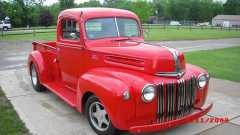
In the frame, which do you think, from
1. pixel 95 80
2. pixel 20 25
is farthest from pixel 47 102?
pixel 20 25

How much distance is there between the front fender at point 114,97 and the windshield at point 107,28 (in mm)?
1113

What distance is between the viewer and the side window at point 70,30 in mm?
5914

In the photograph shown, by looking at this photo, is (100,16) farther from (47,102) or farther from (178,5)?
(178,5)

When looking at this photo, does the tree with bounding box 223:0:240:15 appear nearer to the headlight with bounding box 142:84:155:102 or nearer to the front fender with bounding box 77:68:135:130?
the front fender with bounding box 77:68:135:130

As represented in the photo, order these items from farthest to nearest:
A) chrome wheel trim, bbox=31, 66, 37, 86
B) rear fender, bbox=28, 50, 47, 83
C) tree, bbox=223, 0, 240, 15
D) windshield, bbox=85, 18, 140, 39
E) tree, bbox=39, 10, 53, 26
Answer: tree, bbox=223, 0, 240, 15
tree, bbox=39, 10, 53, 26
chrome wheel trim, bbox=31, 66, 37, 86
rear fender, bbox=28, 50, 47, 83
windshield, bbox=85, 18, 140, 39

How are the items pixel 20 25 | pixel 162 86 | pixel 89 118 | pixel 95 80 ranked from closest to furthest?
pixel 162 86 < pixel 95 80 < pixel 89 118 < pixel 20 25

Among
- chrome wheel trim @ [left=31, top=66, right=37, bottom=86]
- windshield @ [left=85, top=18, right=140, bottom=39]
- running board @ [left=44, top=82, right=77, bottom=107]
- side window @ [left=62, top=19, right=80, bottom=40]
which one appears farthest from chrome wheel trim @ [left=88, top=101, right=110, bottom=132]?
chrome wheel trim @ [left=31, top=66, right=37, bottom=86]

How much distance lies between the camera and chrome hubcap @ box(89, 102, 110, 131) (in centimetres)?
486

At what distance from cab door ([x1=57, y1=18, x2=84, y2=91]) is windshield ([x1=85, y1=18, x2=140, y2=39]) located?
0.24 meters

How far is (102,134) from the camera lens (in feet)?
16.0

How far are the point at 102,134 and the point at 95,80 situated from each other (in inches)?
33.1

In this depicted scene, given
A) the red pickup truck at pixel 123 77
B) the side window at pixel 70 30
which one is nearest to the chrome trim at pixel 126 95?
the red pickup truck at pixel 123 77

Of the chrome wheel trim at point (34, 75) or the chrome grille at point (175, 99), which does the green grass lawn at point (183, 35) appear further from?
the chrome grille at point (175, 99)

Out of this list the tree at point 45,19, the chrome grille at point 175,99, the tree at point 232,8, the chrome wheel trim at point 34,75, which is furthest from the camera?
the tree at point 232,8
